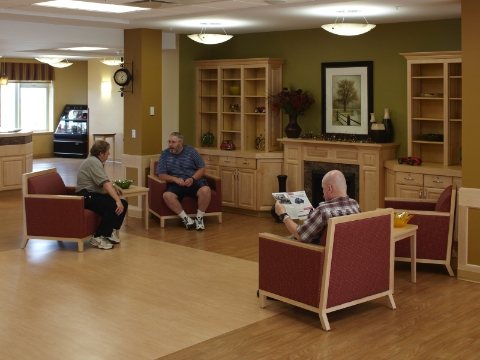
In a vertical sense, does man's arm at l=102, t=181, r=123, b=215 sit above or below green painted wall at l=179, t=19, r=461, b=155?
below

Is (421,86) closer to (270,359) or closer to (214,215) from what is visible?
(214,215)

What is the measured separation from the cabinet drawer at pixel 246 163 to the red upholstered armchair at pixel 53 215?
9.16ft

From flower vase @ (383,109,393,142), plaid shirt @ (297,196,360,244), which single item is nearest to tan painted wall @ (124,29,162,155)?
flower vase @ (383,109,393,142)

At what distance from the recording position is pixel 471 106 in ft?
20.1

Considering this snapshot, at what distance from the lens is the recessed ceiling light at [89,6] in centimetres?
707

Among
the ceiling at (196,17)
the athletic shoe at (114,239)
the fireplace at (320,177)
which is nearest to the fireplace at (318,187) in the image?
the fireplace at (320,177)

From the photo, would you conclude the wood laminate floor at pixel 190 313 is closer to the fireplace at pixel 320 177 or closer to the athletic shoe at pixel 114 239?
the athletic shoe at pixel 114 239

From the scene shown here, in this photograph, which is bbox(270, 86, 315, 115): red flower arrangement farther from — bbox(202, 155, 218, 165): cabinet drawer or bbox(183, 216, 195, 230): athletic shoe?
bbox(183, 216, 195, 230): athletic shoe

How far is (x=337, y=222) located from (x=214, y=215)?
4.49 meters

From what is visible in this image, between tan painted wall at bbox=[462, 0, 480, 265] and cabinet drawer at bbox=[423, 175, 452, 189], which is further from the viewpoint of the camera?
cabinet drawer at bbox=[423, 175, 452, 189]

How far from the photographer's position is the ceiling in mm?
7090

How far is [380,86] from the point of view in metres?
8.98

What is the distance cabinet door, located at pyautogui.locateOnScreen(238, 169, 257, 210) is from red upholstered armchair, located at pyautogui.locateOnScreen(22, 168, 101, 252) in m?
2.76

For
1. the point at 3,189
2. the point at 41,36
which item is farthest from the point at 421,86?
the point at 3,189
